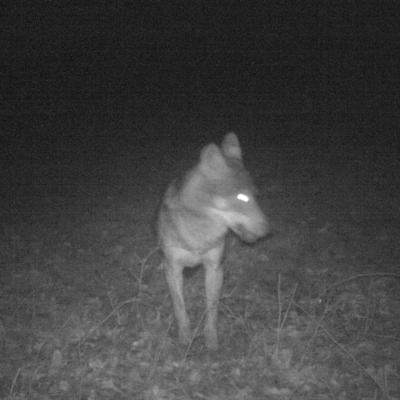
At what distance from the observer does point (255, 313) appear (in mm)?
6707

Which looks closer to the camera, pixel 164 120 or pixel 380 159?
pixel 380 159

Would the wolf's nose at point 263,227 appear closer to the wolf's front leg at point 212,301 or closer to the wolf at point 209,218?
the wolf at point 209,218

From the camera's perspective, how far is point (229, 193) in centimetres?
564

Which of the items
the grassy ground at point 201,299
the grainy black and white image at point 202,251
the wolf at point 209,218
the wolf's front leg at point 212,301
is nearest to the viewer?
the grassy ground at point 201,299

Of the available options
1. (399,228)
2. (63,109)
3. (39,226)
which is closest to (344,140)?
(399,228)

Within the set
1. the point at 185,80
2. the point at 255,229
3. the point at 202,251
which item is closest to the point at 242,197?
the point at 255,229

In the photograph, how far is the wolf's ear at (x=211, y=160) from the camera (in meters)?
5.60

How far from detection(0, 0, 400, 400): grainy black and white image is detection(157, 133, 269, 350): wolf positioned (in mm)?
15

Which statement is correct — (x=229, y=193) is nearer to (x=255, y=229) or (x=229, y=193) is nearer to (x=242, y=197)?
(x=242, y=197)

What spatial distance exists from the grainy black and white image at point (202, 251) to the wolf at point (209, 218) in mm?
15

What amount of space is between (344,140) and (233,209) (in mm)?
13427

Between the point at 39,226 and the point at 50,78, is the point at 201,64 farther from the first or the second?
the point at 39,226

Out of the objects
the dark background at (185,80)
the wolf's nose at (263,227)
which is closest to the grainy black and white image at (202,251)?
the wolf's nose at (263,227)

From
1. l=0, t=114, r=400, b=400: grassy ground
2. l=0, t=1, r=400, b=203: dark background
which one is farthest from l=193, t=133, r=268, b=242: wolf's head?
l=0, t=1, r=400, b=203: dark background
